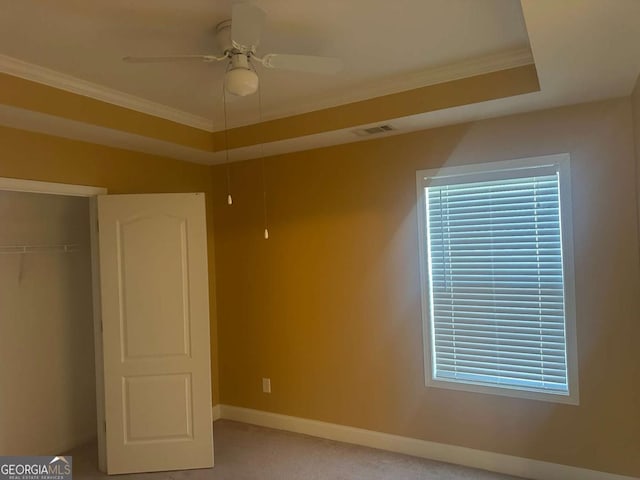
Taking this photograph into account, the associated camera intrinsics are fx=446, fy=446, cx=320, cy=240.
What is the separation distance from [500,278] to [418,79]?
142cm

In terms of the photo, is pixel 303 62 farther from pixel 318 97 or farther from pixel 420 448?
pixel 420 448

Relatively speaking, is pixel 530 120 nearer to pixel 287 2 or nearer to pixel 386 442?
pixel 287 2

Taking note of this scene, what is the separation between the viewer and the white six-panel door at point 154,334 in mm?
3219

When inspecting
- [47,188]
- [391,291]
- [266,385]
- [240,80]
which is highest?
[240,80]

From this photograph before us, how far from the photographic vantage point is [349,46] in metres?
2.34

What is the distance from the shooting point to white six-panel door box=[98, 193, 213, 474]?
3219 millimetres

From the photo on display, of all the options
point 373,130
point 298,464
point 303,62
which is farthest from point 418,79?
point 298,464

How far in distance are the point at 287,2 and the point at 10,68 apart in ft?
5.14

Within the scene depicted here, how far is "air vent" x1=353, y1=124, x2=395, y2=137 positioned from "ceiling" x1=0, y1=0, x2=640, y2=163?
0.36 ft

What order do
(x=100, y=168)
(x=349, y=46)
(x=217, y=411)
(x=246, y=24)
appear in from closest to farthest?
(x=246, y=24)
(x=349, y=46)
(x=100, y=168)
(x=217, y=411)

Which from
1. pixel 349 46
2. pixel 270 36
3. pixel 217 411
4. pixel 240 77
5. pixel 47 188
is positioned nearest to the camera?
pixel 240 77

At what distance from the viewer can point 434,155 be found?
320 cm

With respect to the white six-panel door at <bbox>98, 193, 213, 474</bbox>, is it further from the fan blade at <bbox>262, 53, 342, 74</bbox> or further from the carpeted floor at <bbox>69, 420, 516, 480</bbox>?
the fan blade at <bbox>262, 53, 342, 74</bbox>

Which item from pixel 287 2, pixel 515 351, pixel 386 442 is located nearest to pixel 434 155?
pixel 515 351
